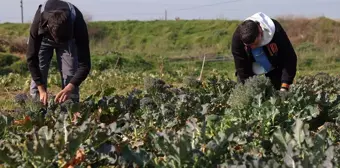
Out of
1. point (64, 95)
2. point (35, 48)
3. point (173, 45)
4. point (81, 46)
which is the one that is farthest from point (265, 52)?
point (173, 45)

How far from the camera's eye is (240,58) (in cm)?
539

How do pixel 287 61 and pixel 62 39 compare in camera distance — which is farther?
pixel 287 61

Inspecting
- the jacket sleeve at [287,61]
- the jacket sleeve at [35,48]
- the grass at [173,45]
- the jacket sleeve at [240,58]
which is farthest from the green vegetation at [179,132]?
the grass at [173,45]

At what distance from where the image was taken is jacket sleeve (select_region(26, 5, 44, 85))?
197 inches

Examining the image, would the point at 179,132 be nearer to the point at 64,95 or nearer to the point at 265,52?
the point at 64,95

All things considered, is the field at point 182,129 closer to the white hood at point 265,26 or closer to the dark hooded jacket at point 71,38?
the dark hooded jacket at point 71,38

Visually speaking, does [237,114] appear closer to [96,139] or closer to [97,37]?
[96,139]

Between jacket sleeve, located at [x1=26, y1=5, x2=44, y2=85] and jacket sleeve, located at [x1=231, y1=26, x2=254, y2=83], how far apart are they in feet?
5.98

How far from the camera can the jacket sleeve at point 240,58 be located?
17.2 feet

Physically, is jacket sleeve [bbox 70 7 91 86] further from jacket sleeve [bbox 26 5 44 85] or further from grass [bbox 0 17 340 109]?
grass [bbox 0 17 340 109]

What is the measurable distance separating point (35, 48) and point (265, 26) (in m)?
2.13

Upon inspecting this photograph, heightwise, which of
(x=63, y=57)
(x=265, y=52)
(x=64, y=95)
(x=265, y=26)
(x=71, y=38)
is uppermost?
(x=265, y=26)

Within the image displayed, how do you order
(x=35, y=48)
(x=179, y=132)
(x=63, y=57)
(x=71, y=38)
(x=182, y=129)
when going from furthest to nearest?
(x=63, y=57), (x=35, y=48), (x=71, y=38), (x=182, y=129), (x=179, y=132)

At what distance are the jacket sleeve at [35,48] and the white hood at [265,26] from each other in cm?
195
